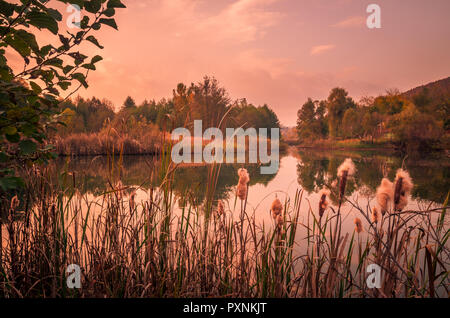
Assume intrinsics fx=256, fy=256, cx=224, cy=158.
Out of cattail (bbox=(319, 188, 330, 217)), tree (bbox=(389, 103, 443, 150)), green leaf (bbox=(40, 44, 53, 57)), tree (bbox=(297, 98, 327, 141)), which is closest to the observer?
green leaf (bbox=(40, 44, 53, 57))

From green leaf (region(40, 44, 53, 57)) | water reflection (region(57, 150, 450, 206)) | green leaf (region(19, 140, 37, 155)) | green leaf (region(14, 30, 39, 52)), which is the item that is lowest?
water reflection (region(57, 150, 450, 206))

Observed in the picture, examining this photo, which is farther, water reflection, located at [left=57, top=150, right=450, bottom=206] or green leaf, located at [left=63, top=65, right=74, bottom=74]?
water reflection, located at [left=57, top=150, right=450, bottom=206]

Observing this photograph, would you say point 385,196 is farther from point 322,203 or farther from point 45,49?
point 45,49

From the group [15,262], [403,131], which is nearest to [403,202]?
[15,262]

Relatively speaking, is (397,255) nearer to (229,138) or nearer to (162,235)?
(229,138)

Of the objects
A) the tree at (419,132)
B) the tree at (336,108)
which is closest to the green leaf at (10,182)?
the tree at (419,132)

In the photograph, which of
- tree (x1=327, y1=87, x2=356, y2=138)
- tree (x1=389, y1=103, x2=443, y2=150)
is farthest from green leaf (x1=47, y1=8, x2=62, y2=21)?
tree (x1=327, y1=87, x2=356, y2=138)

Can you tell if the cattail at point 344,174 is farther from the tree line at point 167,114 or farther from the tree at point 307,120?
the tree at point 307,120

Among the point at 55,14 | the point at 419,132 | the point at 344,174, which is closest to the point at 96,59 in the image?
the point at 55,14

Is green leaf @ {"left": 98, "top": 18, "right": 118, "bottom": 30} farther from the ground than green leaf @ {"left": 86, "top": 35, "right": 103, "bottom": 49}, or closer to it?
farther from the ground

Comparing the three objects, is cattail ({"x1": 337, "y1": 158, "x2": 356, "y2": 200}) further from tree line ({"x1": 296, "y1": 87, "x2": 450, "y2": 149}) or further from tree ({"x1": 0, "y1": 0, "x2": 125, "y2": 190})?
tree line ({"x1": 296, "y1": 87, "x2": 450, "y2": 149})
